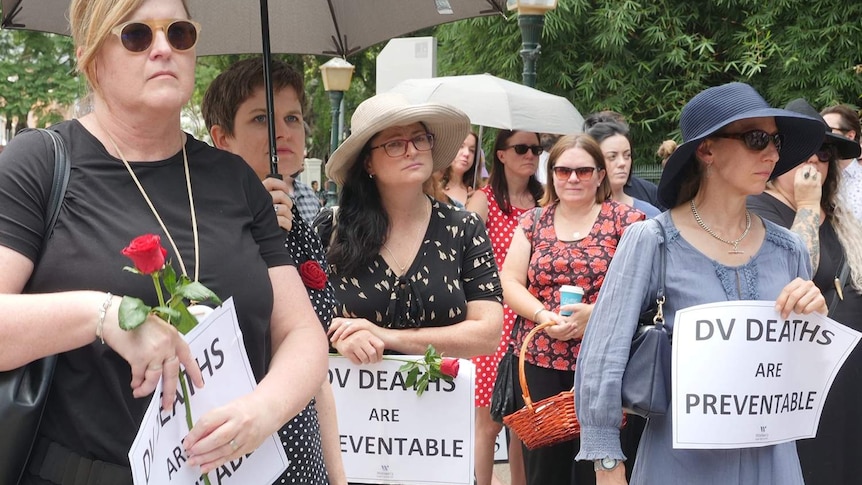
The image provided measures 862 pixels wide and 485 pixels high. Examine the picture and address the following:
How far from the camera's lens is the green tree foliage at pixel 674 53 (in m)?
14.1

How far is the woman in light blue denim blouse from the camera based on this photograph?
321 centimetres

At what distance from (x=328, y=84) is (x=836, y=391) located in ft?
55.6

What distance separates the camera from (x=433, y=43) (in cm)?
1090

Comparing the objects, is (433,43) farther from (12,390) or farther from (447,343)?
(12,390)

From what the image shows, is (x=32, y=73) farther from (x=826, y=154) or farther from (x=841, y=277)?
(x=841, y=277)

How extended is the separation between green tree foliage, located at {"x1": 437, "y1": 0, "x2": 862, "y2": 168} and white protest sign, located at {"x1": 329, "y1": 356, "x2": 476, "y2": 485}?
1145 centimetres

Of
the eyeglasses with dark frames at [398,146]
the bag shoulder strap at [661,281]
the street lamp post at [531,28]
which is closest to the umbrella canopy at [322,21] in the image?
the eyeglasses with dark frames at [398,146]

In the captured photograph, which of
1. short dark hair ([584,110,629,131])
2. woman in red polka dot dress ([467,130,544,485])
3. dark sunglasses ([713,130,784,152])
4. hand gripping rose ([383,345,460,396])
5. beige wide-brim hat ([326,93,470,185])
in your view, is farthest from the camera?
short dark hair ([584,110,629,131])

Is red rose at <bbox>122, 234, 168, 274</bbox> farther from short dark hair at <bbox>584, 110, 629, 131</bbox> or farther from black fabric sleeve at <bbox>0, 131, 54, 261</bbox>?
short dark hair at <bbox>584, 110, 629, 131</bbox>

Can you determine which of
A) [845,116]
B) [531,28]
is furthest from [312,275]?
[531,28]

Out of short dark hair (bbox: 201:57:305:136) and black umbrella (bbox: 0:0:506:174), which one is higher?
black umbrella (bbox: 0:0:506:174)

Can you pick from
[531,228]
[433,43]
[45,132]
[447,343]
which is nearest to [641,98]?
[433,43]

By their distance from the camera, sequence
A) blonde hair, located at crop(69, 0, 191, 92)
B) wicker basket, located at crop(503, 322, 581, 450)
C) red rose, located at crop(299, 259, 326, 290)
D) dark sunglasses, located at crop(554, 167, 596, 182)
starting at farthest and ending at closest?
1. dark sunglasses, located at crop(554, 167, 596, 182)
2. wicker basket, located at crop(503, 322, 581, 450)
3. red rose, located at crop(299, 259, 326, 290)
4. blonde hair, located at crop(69, 0, 191, 92)

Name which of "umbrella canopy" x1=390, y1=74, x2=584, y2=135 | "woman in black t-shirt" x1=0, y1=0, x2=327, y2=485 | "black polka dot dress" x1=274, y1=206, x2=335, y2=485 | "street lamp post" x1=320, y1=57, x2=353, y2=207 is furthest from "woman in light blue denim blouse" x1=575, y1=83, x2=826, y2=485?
"street lamp post" x1=320, y1=57, x2=353, y2=207
